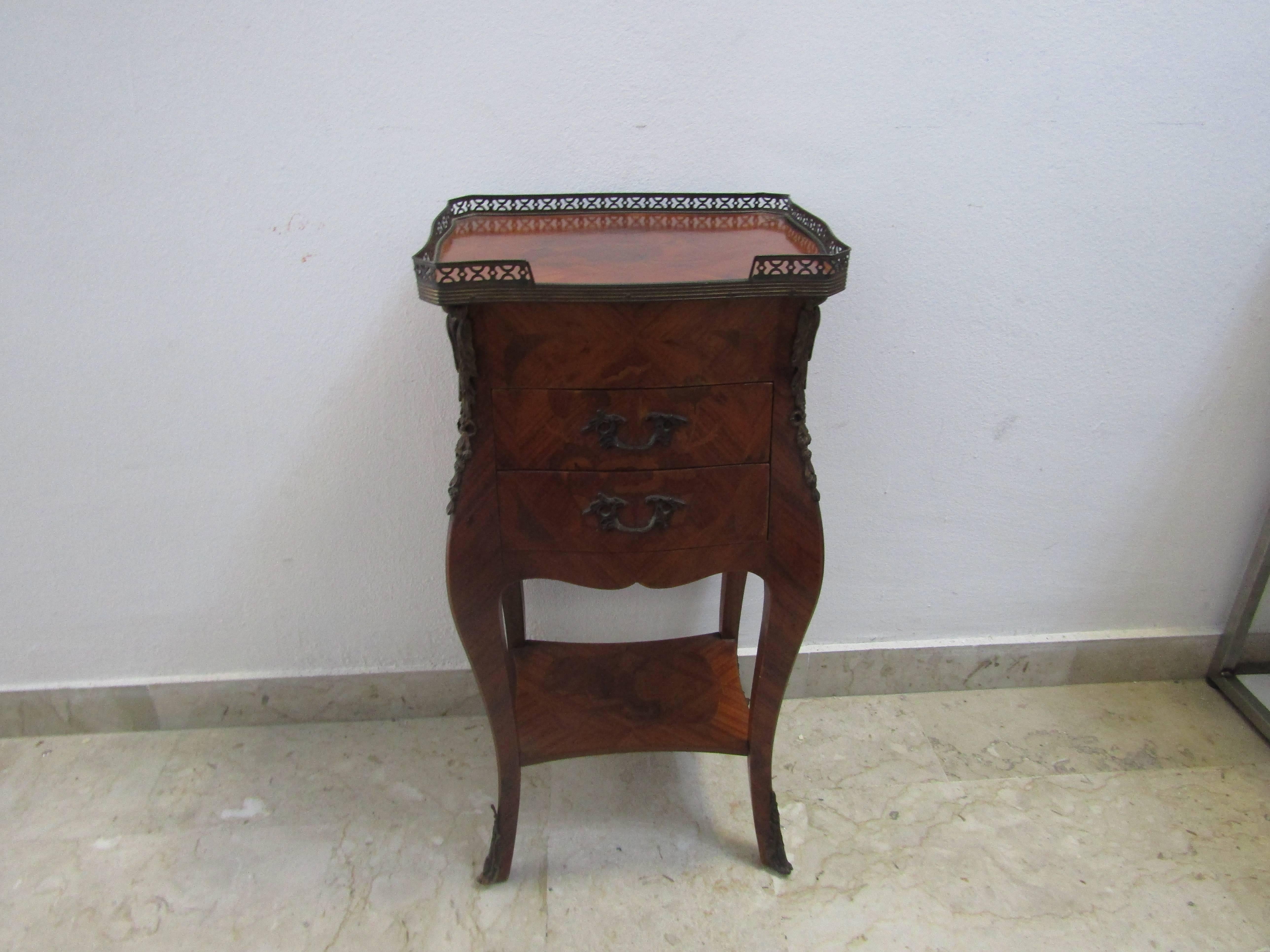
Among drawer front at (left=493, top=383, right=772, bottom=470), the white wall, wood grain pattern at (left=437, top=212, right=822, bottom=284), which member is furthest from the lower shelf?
wood grain pattern at (left=437, top=212, right=822, bottom=284)

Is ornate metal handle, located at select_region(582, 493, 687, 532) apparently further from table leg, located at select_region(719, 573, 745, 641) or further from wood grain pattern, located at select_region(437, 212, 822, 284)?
table leg, located at select_region(719, 573, 745, 641)

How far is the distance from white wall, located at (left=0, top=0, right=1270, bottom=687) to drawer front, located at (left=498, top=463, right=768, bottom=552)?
1.34 feet

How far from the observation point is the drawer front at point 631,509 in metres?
0.96

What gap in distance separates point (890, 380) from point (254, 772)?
1345 millimetres

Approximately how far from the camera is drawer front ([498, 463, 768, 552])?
0.96 metres

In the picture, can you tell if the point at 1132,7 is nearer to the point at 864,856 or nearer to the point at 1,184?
the point at 864,856

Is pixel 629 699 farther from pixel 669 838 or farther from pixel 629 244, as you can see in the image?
pixel 629 244

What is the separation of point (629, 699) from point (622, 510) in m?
0.44

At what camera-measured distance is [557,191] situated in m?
1.19

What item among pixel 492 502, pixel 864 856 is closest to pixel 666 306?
pixel 492 502

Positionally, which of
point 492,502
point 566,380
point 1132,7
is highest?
point 1132,7

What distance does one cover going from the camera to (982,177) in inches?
48.1

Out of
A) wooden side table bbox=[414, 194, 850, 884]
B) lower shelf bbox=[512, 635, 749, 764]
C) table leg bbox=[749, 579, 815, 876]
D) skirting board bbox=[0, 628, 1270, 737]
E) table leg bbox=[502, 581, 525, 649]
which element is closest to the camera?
wooden side table bbox=[414, 194, 850, 884]

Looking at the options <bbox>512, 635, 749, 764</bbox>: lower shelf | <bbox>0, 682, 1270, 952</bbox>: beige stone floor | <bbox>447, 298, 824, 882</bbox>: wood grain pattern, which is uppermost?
<bbox>447, 298, 824, 882</bbox>: wood grain pattern
